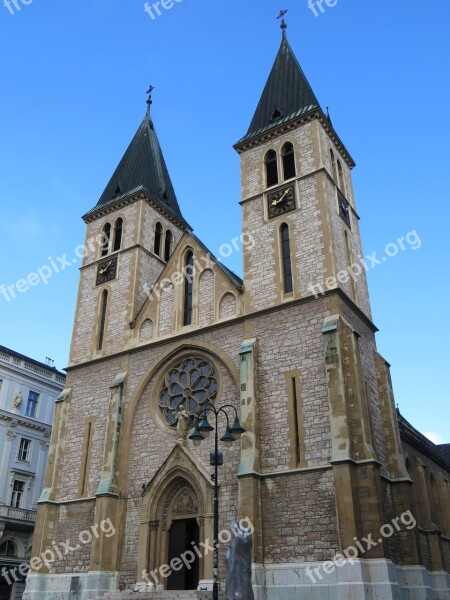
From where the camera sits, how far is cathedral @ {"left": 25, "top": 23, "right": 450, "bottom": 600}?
54.3 feet

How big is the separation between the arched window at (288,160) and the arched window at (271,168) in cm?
41

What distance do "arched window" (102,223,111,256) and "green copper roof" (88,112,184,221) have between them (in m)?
1.23

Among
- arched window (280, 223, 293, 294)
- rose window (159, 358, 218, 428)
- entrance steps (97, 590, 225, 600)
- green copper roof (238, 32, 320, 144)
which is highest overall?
green copper roof (238, 32, 320, 144)

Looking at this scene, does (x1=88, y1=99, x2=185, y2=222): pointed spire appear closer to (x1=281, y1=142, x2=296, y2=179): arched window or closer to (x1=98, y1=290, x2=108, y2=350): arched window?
(x1=98, y1=290, x2=108, y2=350): arched window

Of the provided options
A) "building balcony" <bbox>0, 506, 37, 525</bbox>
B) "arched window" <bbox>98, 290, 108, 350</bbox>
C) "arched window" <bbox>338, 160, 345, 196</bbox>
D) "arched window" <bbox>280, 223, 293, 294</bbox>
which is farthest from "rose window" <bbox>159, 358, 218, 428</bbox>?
"building balcony" <bbox>0, 506, 37, 525</bbox>

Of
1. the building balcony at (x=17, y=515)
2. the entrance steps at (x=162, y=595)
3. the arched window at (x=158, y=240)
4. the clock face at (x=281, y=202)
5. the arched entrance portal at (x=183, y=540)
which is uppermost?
the arched window at (x=158, y=240)

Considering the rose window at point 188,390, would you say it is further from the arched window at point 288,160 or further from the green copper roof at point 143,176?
the green copper roof at point 143,176

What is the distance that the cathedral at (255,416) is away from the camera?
16.6 meters

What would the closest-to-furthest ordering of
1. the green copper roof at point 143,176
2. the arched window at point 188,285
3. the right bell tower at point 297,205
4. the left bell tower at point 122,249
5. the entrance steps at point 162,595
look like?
the entrance steps at point 162,595
the right bell tower at point 297,205
the arched window at point 188,285
the left bell tower at point 122,249
the green copper roof at point 143,176

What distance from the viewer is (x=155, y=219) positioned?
29219 millimetres

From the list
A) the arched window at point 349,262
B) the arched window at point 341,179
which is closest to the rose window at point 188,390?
the arched window at point 349,262

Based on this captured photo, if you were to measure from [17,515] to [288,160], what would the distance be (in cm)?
2376

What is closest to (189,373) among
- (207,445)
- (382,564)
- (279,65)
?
(207,445)

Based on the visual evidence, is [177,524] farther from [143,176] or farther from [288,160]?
[143,176]
